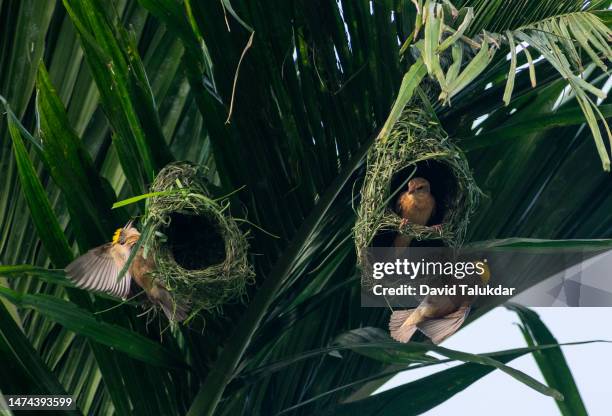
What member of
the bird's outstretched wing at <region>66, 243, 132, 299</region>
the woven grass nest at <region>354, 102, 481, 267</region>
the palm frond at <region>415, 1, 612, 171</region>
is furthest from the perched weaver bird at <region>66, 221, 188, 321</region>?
the palm frond at <region>415, 1, 612, 171</region>

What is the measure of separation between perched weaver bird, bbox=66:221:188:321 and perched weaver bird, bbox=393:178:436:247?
1.33ft

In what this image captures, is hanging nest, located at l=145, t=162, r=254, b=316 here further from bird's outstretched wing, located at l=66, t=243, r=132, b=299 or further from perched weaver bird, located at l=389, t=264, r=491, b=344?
perched weaver bird, located at l=389, t=264, r=491, b=344

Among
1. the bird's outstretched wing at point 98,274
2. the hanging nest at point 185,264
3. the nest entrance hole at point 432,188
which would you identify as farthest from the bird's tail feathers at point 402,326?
the bird's outstretched wing at point 98,274

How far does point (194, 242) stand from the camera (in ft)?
6.64

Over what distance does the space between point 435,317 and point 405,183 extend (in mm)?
244

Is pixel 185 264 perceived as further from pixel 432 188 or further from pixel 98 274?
pixel 432 188

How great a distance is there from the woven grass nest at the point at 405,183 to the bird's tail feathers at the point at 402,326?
18 cm

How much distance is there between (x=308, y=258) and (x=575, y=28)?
0.69 meters

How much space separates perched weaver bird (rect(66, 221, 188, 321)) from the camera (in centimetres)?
186

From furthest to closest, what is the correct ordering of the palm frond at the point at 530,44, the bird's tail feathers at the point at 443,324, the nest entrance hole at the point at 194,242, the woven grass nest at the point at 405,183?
1. the nest entrance hole at the point at 194,242
2. the bird's tail feathers at the point at 443,324
3. the woven grass nest at the point at 405,183
4. the palm frond at the point at 530,44

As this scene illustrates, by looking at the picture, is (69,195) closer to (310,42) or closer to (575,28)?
(310,42)

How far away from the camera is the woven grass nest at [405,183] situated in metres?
1.77

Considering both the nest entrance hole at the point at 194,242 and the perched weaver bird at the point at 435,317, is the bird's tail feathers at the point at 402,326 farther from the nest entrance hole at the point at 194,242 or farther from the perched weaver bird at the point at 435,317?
the nest entrance hole at the point at 194,242

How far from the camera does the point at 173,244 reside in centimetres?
199
